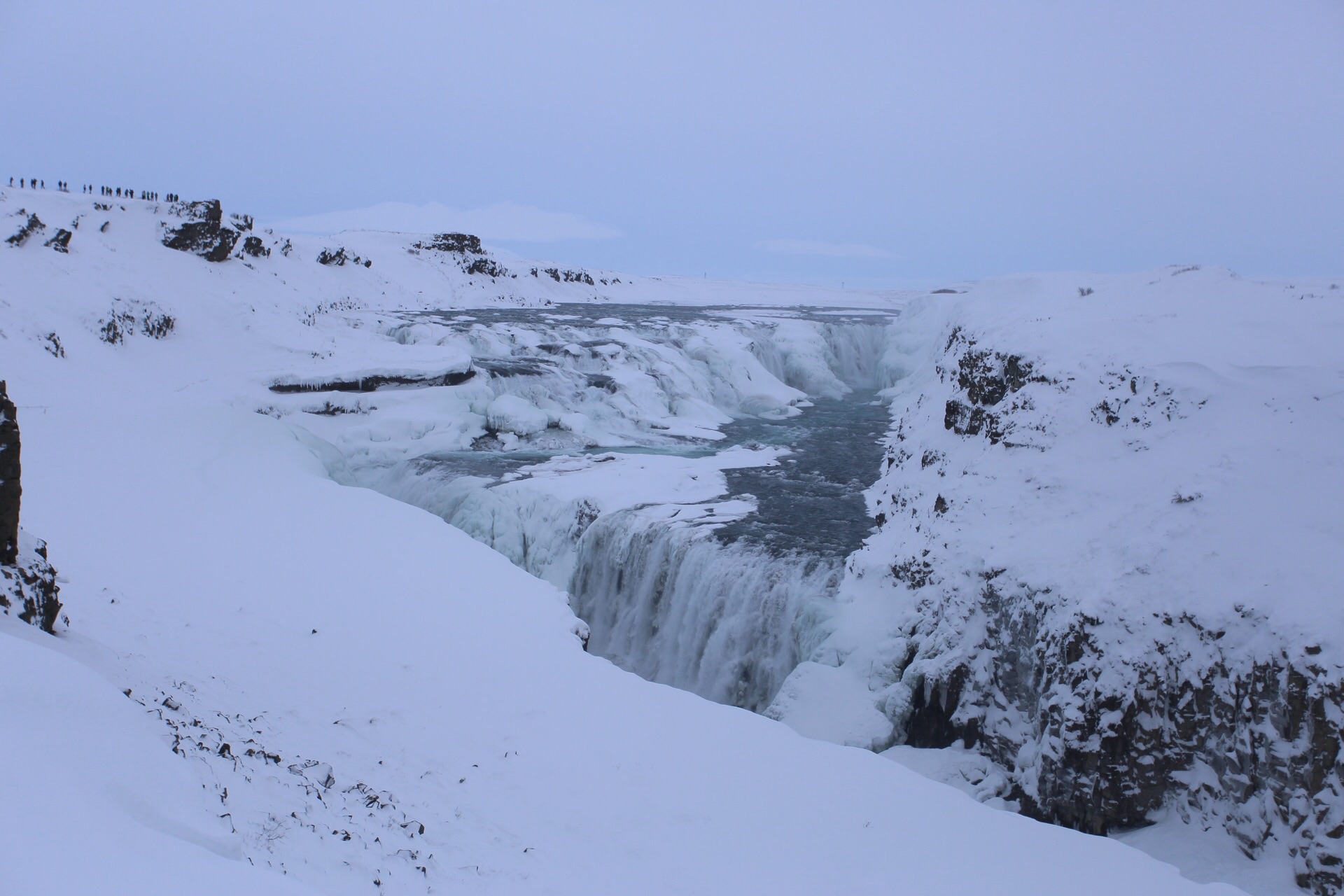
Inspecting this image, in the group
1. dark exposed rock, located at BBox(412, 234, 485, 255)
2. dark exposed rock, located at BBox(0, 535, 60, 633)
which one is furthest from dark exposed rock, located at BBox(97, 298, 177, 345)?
dark exposed rock, located at BBox(412, 234, 485, 255)

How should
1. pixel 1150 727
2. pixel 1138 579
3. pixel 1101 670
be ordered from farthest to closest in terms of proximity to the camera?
pixel 1138 579, pixel 1101 670, pixel 1150 727

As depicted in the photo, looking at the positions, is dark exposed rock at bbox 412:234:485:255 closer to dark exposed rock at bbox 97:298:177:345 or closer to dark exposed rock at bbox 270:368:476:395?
dark exposed rock at bbox 97:298:177:345

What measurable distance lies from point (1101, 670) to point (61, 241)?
28889 millimetres

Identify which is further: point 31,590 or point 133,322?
point 133,322

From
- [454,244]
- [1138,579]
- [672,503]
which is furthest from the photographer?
[454,244]

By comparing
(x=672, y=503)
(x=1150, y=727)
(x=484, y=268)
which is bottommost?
(x=1150, y=727)

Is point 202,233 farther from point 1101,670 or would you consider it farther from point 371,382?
point 1101,670

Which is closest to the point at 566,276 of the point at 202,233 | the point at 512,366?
the point at 202,233

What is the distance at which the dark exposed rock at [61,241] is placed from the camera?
23766 millimetres

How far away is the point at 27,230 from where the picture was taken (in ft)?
76.8

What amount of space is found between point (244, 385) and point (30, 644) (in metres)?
18.1

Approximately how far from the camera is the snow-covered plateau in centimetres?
495

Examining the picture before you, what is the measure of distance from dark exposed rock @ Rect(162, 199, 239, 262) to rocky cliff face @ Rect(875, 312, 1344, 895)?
91.5 feet

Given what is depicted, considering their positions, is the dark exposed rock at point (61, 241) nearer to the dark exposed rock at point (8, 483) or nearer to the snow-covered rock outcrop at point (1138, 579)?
the dark exposed rock at point (8, 483)
